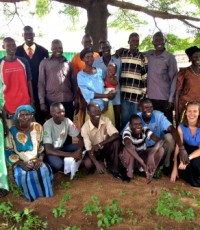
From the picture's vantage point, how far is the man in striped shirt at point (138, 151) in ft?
14.1

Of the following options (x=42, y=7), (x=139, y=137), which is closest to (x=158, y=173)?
(x=139, y=137)

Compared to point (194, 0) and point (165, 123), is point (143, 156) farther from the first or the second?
point (194, 0)

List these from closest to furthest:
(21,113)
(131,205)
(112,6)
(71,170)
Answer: (131,205), (21,113), (71,170), (112,6)

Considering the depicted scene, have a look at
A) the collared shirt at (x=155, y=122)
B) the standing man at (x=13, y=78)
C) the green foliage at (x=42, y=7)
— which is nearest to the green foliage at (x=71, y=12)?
the green foliage at (x=42, y=7)

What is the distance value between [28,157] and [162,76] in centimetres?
236

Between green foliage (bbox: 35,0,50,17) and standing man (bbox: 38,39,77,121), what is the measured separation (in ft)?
13.1

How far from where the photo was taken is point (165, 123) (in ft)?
15.1

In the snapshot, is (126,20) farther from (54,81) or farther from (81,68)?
(54,81)

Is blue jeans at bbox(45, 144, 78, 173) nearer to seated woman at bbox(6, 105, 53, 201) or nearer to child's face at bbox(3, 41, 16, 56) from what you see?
seated woman at bbox(6, 105, 53, 201)

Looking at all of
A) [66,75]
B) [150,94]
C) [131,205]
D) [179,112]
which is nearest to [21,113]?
[66,75]

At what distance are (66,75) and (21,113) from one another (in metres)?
1.22

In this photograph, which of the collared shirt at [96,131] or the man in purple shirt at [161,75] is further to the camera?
the man in purple shirt at [161,75]

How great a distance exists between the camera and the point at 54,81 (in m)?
4.93

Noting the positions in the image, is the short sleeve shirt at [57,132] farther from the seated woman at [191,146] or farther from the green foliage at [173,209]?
the green foliage at [173,209]
